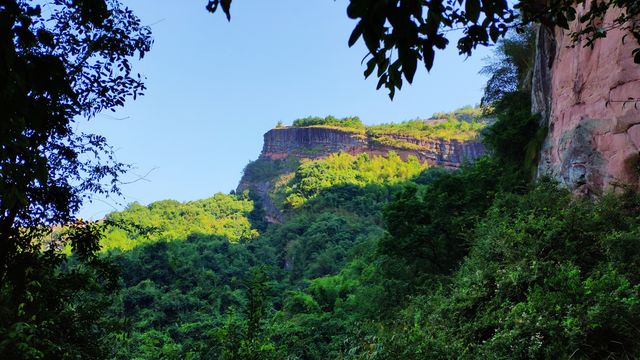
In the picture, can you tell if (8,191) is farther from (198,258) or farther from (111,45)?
(198,258)

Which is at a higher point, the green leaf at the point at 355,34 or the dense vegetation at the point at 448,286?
the green leaf at the point at 355,34

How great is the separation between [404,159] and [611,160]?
62100mm

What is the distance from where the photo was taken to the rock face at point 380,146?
72.6 m

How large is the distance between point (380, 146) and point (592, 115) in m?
61.9

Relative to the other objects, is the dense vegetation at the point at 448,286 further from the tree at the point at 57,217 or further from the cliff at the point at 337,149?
the cliff at the point at 337,149

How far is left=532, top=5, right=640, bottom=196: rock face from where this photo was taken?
9.33 meters

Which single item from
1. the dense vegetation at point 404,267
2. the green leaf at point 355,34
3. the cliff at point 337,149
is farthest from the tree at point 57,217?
the cliff at point 337,149

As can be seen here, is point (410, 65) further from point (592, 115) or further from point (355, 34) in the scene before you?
point (592, 115)

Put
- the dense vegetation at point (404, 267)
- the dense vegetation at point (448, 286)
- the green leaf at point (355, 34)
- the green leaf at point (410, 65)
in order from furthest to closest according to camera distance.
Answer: the dense vegetation at point (448, 286) → the dense vegetation at point (404, 267) → the green leaf at point (410, 65) → the green leaf at point (355, 34)

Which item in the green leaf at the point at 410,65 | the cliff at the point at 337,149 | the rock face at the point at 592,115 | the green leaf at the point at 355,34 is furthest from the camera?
the cliff at the point at 337,149

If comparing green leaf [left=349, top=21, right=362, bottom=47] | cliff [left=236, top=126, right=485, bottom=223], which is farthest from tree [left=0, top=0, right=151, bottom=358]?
cliff [left=236, top=126, right=485, bottom=223]

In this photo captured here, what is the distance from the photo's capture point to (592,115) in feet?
35.0

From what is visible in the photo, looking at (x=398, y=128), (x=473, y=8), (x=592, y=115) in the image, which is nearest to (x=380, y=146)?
(x=398, y=128)

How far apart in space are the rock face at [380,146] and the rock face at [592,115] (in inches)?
2315
